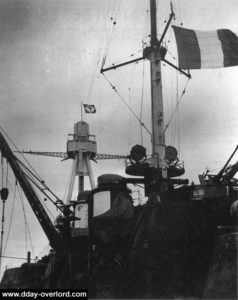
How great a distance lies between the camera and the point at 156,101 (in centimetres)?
2780

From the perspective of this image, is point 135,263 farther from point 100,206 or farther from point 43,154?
point 43,154

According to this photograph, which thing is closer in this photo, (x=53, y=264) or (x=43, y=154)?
(x=53, y=264)

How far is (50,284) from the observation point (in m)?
23.0

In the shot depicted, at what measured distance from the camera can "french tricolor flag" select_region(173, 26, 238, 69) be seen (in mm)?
24266

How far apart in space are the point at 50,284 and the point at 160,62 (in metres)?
15.3

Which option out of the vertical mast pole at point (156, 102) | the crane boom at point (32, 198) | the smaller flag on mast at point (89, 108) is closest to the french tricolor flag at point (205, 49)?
the vertical mast pole at point (156, 102)

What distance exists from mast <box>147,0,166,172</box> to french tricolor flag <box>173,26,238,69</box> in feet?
12.7

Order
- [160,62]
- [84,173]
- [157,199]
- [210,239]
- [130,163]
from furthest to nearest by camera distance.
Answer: [84,173] → [160,62] → [130,163] → [157,199] → [210,239]

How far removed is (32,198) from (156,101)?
32.2ft

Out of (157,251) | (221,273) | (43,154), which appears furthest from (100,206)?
(43,154)

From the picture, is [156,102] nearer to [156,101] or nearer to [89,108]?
[156,101]

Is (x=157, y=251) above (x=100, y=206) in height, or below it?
below

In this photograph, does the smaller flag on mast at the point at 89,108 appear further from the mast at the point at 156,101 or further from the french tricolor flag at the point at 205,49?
the french tricolor flag at the point at 205,49

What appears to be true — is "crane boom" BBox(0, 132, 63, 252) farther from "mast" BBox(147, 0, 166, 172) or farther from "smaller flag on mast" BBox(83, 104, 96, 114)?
"smaller flag on mast" BBox(83, 104, 96, 114)
